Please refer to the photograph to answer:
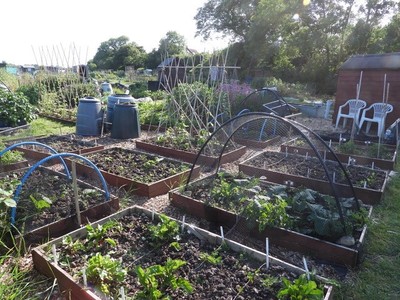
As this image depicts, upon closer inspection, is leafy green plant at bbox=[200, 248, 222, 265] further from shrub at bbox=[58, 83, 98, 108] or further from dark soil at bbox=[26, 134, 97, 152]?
shrub at bbox=[58, 83, 98, 108]

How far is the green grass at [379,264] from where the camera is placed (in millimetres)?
1919

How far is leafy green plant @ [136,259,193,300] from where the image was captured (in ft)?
5.20

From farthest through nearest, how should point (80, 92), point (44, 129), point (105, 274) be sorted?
point (80, 92) < point (44, 129) < point (105, 274)

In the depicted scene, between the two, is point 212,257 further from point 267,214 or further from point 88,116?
point 88,116

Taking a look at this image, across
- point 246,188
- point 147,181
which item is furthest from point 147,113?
point 246,188

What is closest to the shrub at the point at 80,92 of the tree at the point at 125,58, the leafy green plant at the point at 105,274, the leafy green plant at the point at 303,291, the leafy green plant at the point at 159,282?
the leafy green plant at the point at 105,274

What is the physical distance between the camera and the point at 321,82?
48.7 ft

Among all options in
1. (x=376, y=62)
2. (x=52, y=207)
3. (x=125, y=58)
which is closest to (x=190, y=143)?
(x=52, y=207)

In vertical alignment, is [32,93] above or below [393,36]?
below

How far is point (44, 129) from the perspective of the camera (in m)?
6.47

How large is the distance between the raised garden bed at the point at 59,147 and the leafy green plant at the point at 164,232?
2681mm

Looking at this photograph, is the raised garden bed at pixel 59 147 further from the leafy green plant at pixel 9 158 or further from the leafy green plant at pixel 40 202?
the leafy green plant at pixel 40 202

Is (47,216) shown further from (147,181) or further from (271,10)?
(271,10)

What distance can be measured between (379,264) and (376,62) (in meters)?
6.28
